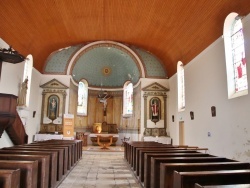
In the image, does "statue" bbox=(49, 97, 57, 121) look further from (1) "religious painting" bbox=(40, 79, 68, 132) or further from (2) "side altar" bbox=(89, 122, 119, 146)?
(2) "side altar" bbox=(89, 122, 119, 146)

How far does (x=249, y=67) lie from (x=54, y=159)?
5513mm

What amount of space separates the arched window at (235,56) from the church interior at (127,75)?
1.2 inches

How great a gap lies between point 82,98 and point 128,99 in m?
3.26

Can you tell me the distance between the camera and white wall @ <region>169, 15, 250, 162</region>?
659cm

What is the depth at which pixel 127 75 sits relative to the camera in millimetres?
16469

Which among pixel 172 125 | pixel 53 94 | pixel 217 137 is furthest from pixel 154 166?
pixel 53 94

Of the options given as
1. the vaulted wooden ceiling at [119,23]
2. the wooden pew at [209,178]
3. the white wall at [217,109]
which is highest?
the vaulted wooden ceiling at [119,23]

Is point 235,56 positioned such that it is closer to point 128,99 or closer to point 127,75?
point 127,75

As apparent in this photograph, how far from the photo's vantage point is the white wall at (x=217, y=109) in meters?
6.59

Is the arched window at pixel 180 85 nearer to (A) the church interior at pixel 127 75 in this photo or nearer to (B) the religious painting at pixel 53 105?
(A) the church interior at pixel 127 75

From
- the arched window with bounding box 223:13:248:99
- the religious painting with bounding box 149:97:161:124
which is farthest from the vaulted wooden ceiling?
the religious painting with bounding box 149:97:161:124

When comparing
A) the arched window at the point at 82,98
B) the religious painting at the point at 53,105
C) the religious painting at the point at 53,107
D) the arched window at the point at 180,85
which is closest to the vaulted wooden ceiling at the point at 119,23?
the arched window at the point at 180,85

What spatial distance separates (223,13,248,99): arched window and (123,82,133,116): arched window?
9.17m

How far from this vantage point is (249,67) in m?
6.33
